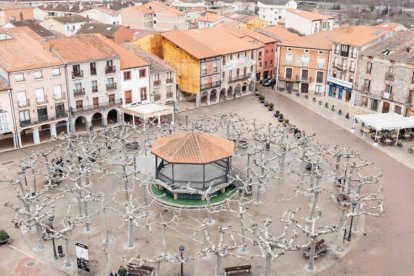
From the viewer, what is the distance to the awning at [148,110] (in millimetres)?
65188

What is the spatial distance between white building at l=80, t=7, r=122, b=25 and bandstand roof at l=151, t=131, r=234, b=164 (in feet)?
312

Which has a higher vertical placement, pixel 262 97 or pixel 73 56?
pixel 73 56

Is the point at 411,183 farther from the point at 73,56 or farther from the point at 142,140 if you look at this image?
the point at 73,56

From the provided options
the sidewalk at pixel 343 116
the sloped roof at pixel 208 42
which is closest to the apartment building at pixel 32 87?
the sloped roof at pixel 208 42

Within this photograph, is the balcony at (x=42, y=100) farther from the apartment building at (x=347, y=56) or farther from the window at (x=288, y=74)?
the apartment building at (x=347, y=56)

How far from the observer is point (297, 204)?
151 feet

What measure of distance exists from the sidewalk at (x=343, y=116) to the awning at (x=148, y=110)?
24011 millimetres

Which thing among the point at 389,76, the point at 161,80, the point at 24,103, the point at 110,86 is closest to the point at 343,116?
the point at 389,76

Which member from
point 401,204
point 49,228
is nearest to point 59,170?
point 49,228

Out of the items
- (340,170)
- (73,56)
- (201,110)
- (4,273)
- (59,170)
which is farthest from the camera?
(201,110)

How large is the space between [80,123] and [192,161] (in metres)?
28.6

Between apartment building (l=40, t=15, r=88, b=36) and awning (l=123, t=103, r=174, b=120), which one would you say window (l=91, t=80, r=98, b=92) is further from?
apartment building (l=40, t=15, r=88, b=36)

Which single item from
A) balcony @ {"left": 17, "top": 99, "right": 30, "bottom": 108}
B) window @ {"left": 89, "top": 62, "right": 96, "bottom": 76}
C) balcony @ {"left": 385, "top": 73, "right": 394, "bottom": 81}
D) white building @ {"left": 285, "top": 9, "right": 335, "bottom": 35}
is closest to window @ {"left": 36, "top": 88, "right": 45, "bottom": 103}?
balcony @ {"left": 17, "top": 99, "right": 30, "bottom": 108}

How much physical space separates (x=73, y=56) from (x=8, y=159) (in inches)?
604
